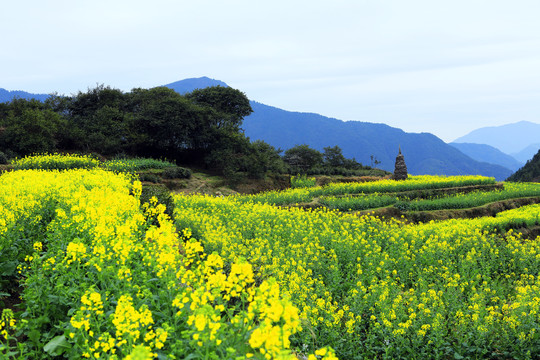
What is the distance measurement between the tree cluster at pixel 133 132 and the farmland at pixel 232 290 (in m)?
17.5

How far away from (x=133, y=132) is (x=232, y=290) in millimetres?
31932

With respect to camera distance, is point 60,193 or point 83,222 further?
point 60,193

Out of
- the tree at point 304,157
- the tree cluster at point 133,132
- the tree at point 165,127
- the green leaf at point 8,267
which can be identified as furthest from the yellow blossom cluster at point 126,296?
the tree at point 304,157

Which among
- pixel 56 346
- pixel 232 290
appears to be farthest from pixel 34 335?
pixel 232 290

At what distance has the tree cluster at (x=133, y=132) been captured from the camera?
28016 mm

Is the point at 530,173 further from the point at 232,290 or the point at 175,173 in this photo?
the point at 232,290

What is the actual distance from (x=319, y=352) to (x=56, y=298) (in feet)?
12.5

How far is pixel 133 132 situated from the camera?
3300cm

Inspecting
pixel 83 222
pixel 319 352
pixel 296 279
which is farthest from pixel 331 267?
pixel 319 352

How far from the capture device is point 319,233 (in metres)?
12.9

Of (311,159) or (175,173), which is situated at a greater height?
(311,159)

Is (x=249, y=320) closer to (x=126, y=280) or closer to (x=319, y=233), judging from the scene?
(x=126, y=280)

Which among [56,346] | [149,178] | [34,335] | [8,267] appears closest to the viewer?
[56,346]

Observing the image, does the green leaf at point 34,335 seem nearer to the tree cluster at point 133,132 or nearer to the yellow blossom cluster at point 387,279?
the yellow blossom cluster at point 387,279
